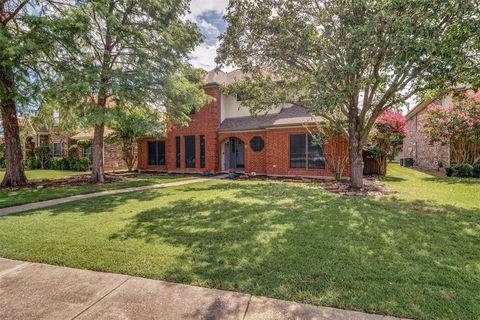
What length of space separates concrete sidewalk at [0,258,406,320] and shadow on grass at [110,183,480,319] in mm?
198

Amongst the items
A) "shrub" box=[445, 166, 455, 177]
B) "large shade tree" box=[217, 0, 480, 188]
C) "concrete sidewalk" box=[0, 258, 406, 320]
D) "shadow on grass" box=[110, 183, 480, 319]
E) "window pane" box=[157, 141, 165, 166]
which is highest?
"large shade tree" box=[217, 0, 480, 188]

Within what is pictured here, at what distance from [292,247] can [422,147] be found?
2397 cm

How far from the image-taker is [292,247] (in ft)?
15.4

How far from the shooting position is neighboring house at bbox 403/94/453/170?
18513 millimetres

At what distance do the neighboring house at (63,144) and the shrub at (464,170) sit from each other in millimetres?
26158

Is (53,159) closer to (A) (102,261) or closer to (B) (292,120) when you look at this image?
(B) (292,120)

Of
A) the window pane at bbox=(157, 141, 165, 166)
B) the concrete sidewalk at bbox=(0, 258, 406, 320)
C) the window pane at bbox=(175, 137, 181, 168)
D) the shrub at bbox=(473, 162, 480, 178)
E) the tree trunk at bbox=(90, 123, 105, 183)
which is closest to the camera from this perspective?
the concrete sidewalk at bbox=(0, 258, 406, 320)

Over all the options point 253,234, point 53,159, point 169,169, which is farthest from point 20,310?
point 53,159

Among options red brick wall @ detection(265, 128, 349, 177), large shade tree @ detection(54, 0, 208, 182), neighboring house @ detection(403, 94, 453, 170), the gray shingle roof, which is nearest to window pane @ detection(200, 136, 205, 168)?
the gray shingle roof

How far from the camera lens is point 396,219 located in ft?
21.0

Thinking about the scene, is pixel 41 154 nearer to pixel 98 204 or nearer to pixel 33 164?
pixel 33 164

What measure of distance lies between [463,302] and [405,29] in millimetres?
5903

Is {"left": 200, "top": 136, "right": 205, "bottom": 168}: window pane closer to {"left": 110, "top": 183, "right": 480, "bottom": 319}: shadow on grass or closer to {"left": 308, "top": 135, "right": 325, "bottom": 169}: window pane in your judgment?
{"left": 308, "top": 135, "right": 325, "bottom": 169}: window pane

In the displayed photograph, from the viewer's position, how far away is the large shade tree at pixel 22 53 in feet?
34.4
